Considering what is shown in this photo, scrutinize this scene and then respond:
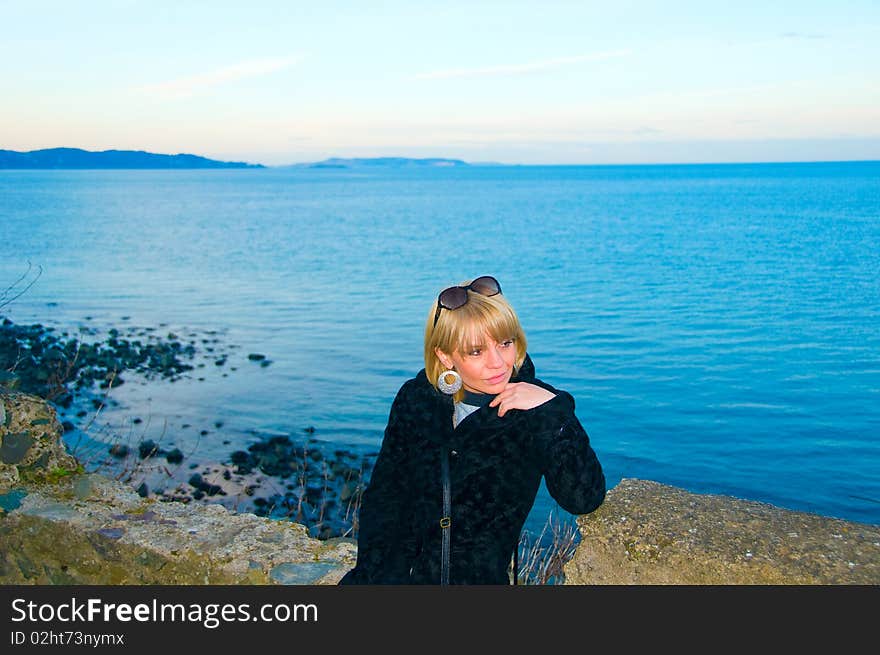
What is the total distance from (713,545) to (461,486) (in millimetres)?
1059

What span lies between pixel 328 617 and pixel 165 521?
156cm

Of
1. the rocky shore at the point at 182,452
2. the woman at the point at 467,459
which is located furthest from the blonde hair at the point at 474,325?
the rocky shore at the point at 182,452

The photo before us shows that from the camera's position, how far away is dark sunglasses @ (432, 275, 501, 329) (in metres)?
3.23

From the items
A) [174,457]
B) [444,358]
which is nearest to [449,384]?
[444,358]

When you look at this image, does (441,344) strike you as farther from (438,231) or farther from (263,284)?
(438,231)

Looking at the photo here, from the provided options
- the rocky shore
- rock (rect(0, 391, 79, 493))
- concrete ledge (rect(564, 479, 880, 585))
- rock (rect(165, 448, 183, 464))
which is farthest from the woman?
rock (rect(165, 448, 183, 464))

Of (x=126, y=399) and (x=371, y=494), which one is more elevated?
(x=371, y=494)

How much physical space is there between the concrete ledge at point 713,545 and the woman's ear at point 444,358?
3.05 feet

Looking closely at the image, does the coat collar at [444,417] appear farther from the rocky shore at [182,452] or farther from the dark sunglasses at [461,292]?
the rocky shore at [182,452]

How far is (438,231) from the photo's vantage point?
7181 centimetres

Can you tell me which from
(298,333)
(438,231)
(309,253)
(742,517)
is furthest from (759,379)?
(438,231)

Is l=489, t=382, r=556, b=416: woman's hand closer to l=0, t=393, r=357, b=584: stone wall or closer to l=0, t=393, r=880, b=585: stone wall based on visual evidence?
l=0, t=393, r=880, b=585: stone wall

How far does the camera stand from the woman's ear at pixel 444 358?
3.34 m

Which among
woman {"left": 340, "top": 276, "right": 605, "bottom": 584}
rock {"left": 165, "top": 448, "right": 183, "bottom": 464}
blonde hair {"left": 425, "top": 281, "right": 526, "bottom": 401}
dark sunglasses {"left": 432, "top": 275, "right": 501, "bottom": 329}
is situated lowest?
rock {"left": 165, "top": 448, "right": 183, "bottom": 464}
